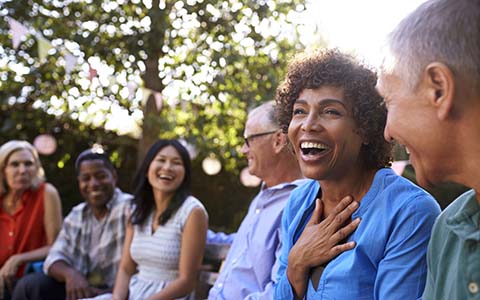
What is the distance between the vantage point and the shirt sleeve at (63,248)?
4.11 metres

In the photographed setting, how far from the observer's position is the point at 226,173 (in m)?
8.81

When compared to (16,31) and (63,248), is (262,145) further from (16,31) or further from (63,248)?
(16,31)

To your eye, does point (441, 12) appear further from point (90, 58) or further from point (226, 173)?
point (226, 173)

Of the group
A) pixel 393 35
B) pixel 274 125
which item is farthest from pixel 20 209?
pixel 393 35

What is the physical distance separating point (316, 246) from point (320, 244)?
0.6 inches

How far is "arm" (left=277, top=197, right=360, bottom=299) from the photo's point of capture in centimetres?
191

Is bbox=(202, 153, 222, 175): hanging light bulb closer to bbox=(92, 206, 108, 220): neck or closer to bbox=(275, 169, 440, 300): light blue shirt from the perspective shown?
bbox=(92, 206, 108, 220): neck

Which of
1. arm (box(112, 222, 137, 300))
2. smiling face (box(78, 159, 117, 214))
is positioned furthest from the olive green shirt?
smiling face (box(78, 159, 117, 214))

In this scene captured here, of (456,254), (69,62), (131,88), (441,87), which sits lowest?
(456,254)

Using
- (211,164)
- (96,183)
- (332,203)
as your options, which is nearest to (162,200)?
(96,183)

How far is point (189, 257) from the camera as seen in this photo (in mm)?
3461

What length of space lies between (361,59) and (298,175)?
1.05 meters

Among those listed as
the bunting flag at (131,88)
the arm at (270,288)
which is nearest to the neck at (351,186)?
the arm at (270,288)

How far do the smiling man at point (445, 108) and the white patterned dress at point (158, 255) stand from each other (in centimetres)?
225
